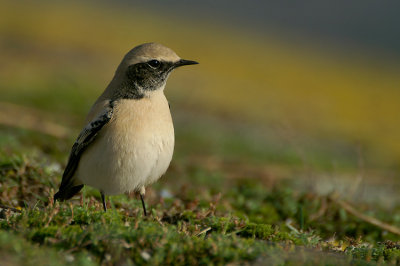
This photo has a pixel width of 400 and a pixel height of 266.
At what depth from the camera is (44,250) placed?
14.6 ft

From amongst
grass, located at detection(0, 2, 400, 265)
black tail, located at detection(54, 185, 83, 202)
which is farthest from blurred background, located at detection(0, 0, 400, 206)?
black tail, located at detection(54, 185, 83, 202)

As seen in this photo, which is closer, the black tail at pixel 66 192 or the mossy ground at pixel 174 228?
the mossy ground at pixel 174 228

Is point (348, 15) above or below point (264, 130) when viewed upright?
above

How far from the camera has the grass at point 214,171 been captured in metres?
4.74

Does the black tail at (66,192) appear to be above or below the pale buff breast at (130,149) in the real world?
below

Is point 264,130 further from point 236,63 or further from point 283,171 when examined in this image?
point 236,63

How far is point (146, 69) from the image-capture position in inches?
269

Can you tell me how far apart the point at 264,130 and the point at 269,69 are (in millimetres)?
26624

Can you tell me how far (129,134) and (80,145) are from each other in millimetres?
773

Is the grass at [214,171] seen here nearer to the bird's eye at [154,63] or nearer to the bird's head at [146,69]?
the bird's head at [146,69]

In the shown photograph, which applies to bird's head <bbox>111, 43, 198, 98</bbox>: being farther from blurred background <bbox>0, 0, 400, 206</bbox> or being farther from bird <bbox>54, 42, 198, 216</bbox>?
blurred background <bbox>0, 0, 400, 206</bbox>

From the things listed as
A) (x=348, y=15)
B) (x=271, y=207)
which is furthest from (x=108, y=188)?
(x=348, y=15)

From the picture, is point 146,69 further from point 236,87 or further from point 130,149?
point 236,87

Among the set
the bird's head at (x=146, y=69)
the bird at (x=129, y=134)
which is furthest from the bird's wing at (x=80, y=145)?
the bird's head at (x=146, y=69)
